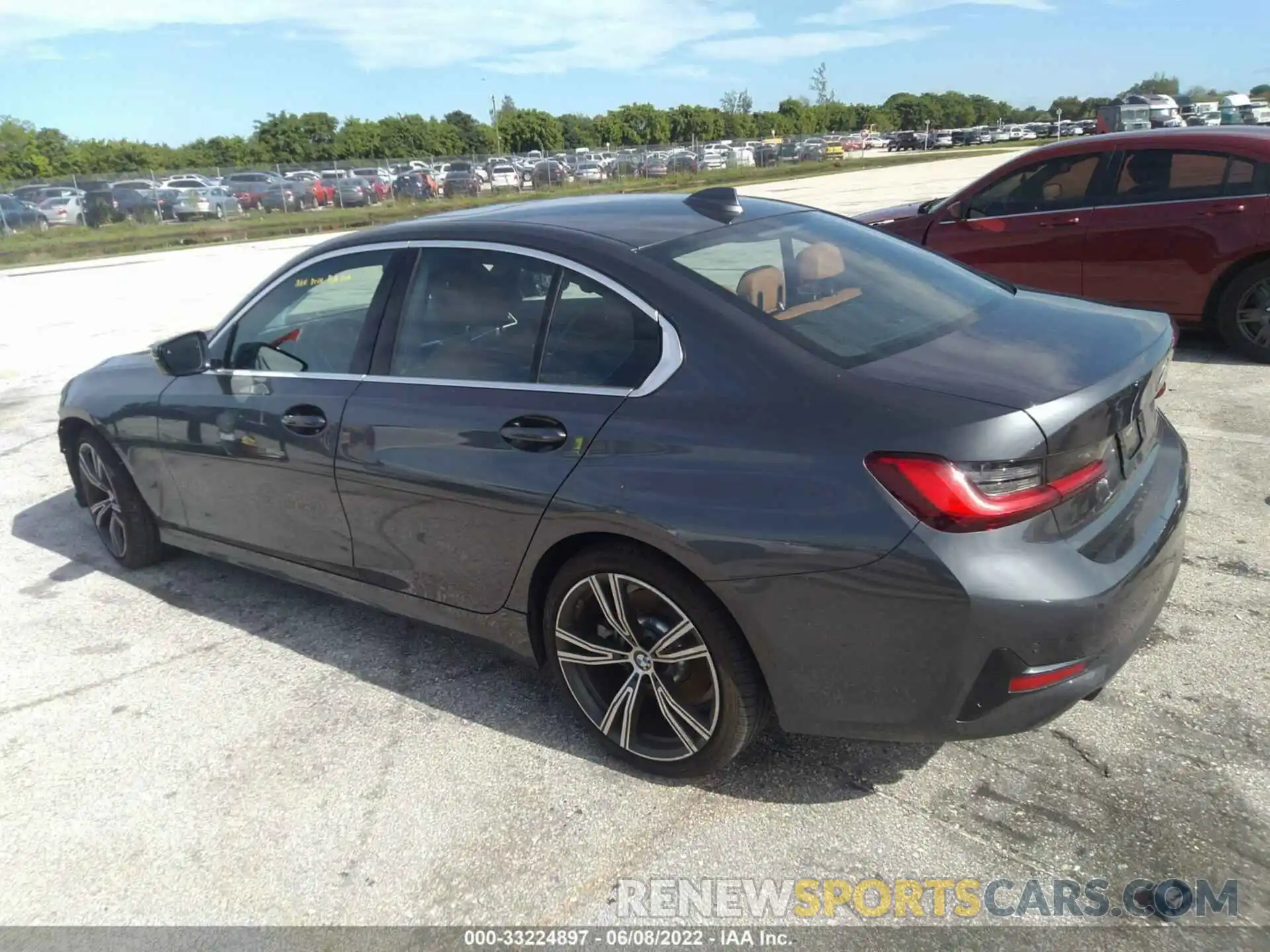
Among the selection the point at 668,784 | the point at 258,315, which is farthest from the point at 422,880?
the point at 258,315

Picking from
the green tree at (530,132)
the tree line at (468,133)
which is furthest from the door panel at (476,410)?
the green tree at (530,132)

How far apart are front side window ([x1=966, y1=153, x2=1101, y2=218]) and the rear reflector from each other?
5.94 m

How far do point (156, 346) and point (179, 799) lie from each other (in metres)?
1.98

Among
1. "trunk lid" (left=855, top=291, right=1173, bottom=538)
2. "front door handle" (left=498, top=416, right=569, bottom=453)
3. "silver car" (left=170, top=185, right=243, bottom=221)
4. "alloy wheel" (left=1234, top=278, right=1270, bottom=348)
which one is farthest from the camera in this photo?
"silver car" (left=170, top=185, right=243, bottom=221)

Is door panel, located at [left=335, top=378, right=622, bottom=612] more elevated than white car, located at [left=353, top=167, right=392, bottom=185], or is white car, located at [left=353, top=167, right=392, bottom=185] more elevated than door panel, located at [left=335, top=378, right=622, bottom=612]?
door panel, located at [left=335, top=378, right=622, bottom=612]

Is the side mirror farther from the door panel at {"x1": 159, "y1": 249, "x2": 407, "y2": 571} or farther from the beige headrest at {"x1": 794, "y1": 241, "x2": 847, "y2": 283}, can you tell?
the beige headrest at {"x1": 794, "y1": 241, "x2": 847, "y2": 283}

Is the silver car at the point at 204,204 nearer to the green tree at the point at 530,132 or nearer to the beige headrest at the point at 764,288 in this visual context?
the beige headrest at the point at 764,288

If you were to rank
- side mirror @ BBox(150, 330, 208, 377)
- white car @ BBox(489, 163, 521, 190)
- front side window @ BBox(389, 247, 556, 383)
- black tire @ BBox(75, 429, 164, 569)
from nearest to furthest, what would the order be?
1. front side window @ BBox(389, 247, 556, 383)
2. side mirror @ BBox(150, 330, 208, 377)
3. black tire @ BBox(75, 429, 164, 569)
4. white car @ BBox(489, 163, 521, 190)

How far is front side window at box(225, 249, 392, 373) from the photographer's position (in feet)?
12.1

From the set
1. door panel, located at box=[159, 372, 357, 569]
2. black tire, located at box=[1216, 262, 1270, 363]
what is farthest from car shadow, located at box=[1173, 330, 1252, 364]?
door panel, located at box=[159, 372, 357, 569]

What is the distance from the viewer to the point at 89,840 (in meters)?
2.97

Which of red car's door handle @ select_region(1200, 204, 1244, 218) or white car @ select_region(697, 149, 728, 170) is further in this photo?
white car @ select_region(697, 149, 728, 170)

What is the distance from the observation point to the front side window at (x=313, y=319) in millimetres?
3693

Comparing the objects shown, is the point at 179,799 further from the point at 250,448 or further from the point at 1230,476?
the point at 1230,476
